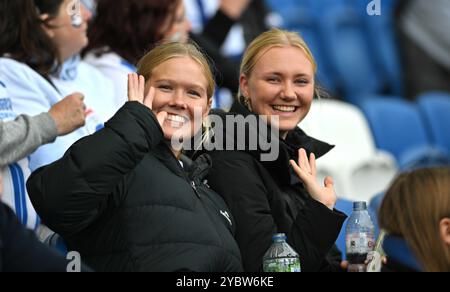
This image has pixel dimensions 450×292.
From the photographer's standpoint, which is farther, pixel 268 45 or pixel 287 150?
pixel 268 45

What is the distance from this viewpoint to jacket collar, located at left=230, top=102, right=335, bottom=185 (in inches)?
124

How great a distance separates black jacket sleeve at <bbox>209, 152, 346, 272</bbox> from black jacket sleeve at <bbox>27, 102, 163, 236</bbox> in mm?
494

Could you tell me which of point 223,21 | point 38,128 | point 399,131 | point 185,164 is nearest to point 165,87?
point 185,164

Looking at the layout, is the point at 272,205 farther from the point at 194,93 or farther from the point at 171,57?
the point at 171,57

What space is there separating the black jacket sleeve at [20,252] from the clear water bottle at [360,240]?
38.4 inches

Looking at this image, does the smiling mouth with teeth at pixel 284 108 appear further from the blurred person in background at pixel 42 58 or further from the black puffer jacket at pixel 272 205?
the blurred person in background at pixel 42 58

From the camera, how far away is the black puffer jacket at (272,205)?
2959 millimetres

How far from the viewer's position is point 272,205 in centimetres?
314

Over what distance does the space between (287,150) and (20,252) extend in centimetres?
108

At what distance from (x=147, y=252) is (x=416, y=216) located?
0.66m

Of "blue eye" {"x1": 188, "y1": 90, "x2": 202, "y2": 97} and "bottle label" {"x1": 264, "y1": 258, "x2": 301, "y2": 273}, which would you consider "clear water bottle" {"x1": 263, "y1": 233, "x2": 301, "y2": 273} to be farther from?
"blue eye" {"x1": 188, "y1": 90, "x2": 202, "y2": 97}

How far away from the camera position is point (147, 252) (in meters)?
2.64

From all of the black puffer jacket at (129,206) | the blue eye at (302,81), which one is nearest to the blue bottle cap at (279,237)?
the black puffer jacket at (129,206)
